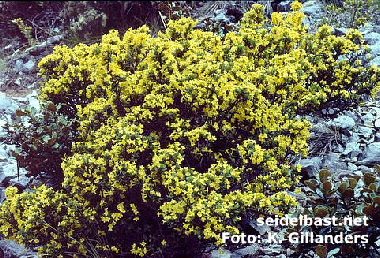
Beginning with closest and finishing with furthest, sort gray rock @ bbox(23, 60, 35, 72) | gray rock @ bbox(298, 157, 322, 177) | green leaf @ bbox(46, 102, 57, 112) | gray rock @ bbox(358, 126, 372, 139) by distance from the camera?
1. green leaf @ bbox(46, 102, 57, 112)
2. gray rock @ bbox(298, 157, 322, 177)
3. gray rock @ bbox(358, 126, 372, 139)
4. gray rock @ bbox(23, 60, 35, 72)

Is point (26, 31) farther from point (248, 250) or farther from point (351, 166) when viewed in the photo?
point (351, 166)

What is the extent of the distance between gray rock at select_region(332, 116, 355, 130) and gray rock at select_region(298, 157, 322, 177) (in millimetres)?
556

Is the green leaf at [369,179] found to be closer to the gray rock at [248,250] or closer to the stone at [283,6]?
the gray rock at [248,250]

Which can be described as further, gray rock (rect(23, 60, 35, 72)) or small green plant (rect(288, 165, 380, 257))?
gray rock (rect(23, 60, 35, 72))

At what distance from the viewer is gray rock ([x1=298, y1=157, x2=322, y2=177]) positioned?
4.25 metres

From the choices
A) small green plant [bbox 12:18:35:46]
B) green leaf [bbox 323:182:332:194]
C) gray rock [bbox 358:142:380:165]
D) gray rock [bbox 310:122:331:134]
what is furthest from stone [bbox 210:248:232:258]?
small green plant [bbox 12:18:35:46]

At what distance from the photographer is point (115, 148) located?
3.32 m

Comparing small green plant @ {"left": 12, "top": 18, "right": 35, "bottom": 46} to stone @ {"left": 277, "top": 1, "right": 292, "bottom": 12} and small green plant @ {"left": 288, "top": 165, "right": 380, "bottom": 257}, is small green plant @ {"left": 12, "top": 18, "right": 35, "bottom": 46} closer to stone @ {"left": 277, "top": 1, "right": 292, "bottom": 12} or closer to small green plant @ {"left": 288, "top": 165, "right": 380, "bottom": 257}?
stone @ {"left": 277, "top": 1, "right": 292, "bottom": 12}

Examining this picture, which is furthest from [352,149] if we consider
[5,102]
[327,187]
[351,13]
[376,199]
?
[5,102]

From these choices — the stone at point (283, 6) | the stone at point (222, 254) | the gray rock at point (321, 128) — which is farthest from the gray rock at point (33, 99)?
the stone at point (283, 6)

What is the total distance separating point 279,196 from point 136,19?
196 inches

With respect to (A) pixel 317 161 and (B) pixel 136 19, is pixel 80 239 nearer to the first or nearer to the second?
(A) pixel 317 161

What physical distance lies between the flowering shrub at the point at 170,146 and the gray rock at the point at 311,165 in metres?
0.58

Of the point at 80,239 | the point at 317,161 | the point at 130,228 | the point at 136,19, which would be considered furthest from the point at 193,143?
the point at 136,19
